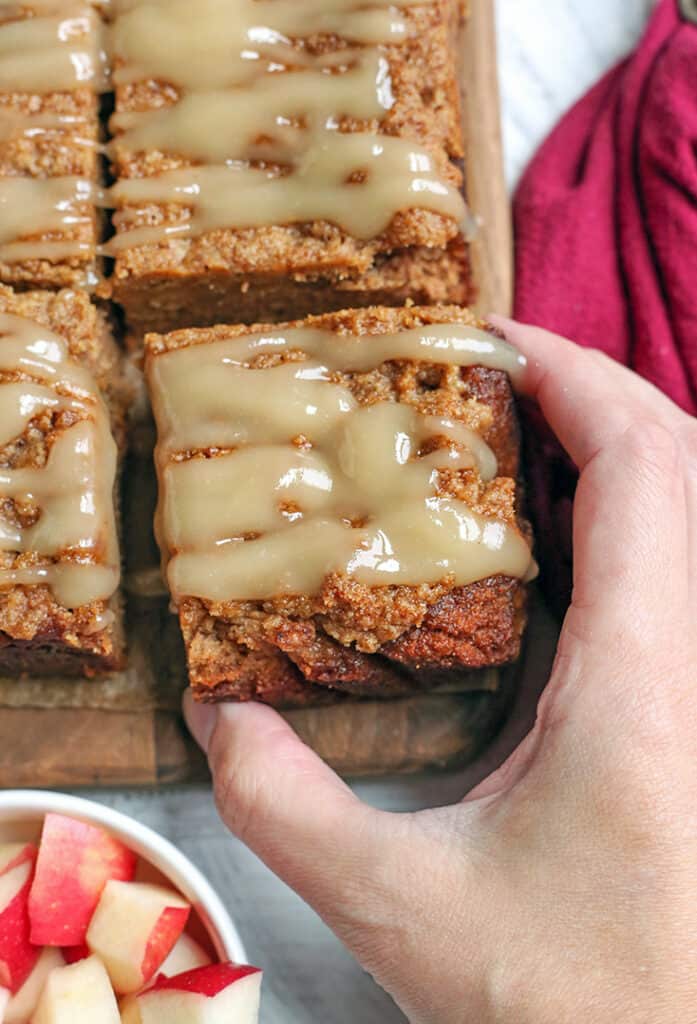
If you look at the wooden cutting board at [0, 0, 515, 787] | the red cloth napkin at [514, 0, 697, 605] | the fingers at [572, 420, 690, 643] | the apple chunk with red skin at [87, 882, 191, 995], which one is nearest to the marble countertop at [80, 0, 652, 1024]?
the wooden cutting board at [0, 0, 515, 787]

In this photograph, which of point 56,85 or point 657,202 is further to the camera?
point 657,202

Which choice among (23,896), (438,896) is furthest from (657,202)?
(23,896)

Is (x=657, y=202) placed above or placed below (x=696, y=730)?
above

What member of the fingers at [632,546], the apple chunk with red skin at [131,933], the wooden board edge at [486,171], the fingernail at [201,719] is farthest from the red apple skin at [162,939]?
the wooden board edge at [486,171]

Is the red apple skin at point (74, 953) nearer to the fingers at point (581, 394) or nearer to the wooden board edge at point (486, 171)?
the fingers at point (581, 394)

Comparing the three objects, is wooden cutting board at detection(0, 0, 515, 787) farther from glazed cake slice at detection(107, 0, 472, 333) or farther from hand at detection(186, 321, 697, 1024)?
glazed cake slice at detection(107, 0, 472, 333)

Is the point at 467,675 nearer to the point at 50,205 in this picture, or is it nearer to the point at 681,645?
the point at 681,645
